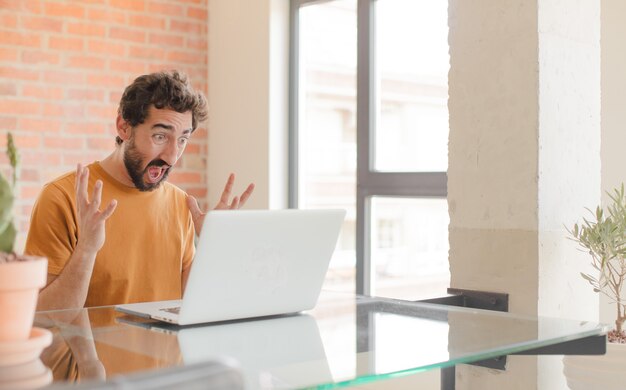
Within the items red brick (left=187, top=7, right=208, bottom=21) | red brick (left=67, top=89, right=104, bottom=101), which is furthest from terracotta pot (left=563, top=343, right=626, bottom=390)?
red brick (left=187, top=7, right=208, bottom=21)

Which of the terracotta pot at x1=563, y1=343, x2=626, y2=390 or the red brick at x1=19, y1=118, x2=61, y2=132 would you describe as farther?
the red brick at x1=19, y1=118, x2=61, y2=132

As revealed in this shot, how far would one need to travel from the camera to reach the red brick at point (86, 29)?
397 centimetres

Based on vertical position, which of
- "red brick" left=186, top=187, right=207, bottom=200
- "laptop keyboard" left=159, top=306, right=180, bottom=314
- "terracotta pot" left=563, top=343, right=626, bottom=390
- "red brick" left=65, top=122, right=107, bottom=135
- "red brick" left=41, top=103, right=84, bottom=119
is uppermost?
"red brick" left=41, top=103, right=84, bottom=119

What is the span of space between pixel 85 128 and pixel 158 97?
1.40 meters

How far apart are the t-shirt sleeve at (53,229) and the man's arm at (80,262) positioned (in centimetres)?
7

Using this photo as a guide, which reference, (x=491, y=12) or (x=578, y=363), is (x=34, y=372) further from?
(x=491, y=12)

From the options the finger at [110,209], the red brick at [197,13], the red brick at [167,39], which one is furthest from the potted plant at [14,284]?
the red brick at [197,13]

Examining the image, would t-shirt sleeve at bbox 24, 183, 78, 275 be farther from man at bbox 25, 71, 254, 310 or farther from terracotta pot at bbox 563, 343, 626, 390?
terracotta pot at bbox 563, 343, 626, 390

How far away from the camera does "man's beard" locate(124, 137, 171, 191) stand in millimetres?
2736

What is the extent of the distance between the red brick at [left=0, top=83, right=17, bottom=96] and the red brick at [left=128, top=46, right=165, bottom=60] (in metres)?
0.60

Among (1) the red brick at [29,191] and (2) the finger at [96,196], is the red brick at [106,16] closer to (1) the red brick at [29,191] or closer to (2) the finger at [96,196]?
(1) the red brick at [29,191]

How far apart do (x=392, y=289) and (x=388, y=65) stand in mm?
1013

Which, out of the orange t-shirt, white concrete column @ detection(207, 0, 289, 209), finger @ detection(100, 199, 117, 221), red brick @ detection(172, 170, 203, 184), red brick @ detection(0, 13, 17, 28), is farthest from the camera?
red brick @ detection(172, 170, 203, 184)

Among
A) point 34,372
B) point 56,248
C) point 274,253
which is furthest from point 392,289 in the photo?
point 34,372
